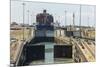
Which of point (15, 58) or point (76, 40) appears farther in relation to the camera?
point (76, 40)

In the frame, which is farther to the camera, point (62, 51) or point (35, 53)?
point (62, 51)

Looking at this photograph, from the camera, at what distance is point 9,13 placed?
3316 millimetres

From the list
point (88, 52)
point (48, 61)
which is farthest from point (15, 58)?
point (88, 52)

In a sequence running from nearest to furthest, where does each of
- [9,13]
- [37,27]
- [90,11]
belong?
[9,13] < [37,27] < [90,11]

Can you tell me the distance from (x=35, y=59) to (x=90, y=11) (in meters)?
1.40

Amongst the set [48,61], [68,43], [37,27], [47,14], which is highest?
[47,14]

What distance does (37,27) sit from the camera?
140 inches

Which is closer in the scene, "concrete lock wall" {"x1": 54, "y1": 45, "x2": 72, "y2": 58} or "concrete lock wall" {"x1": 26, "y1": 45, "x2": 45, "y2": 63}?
"concrete lock wall" {"x1": 26, "y1": 45, "x2": 45, "y2": 63}

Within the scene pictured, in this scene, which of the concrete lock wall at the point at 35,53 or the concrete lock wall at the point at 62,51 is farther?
the concrete lock wall at the point at 62,51

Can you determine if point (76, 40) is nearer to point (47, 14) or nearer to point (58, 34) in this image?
point (58, 34)

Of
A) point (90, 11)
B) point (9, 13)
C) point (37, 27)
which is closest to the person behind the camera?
point (9, 13)

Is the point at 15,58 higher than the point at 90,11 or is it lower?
lower

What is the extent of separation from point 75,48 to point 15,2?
1.40 m

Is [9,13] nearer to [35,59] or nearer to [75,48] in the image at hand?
[35,59]
